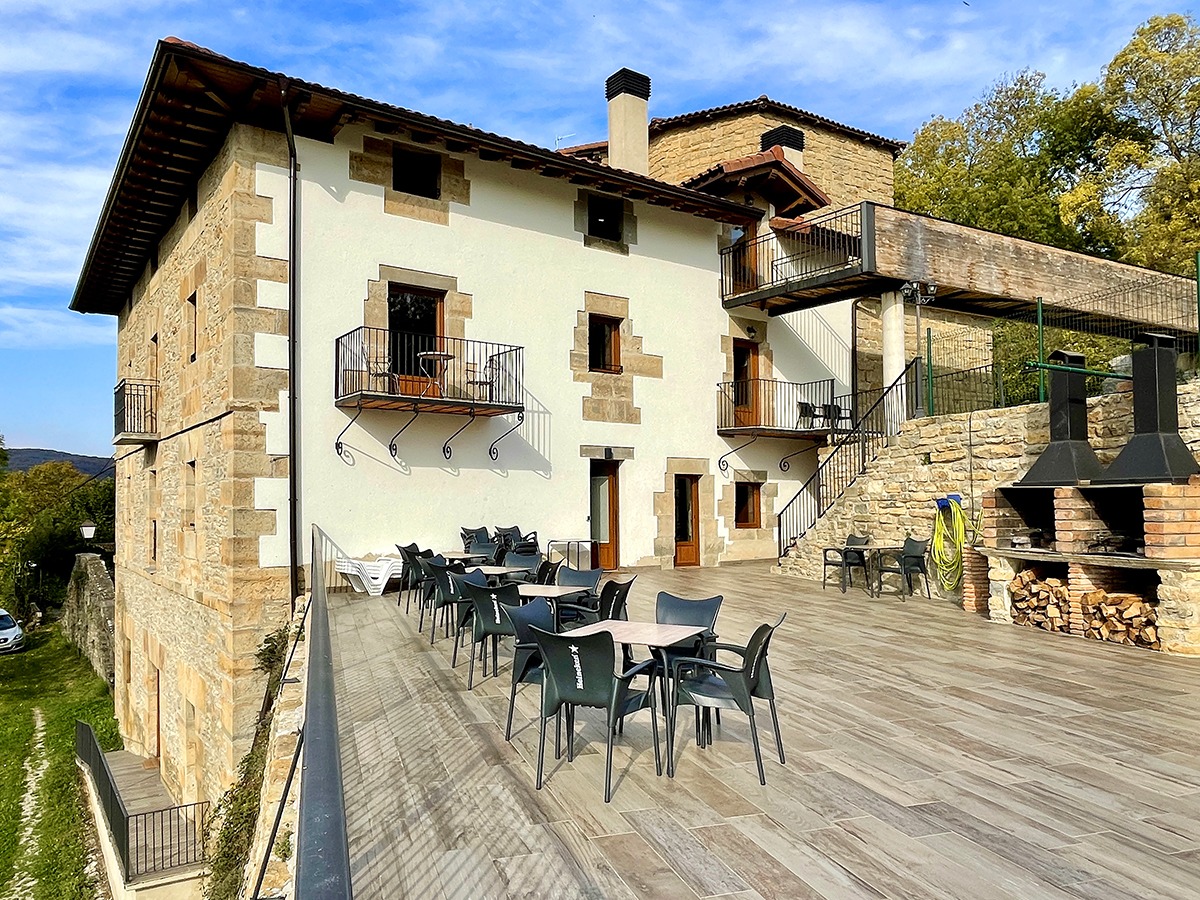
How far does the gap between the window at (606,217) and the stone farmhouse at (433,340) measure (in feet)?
0.14

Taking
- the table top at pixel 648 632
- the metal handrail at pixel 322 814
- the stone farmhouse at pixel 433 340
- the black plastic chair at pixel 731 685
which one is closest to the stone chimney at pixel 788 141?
the stone farmhouse at pixel 433 340

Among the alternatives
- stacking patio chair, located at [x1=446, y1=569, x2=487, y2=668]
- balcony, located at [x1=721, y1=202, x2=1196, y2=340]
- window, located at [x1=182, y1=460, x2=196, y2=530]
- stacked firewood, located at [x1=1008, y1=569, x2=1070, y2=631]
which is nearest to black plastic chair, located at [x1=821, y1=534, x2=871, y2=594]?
stacked firewood, located at [x1=1008, y1=569, x2=1070, y2=631]

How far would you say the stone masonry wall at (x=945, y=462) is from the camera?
8.47 metres

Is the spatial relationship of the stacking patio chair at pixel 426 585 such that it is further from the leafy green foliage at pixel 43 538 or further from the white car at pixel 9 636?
Answer: the leafy green foliage at pixel 43 538

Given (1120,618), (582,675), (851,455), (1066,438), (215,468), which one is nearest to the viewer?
(582,675)

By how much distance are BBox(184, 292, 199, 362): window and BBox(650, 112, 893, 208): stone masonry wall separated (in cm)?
1224

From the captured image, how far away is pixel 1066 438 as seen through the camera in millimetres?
8094

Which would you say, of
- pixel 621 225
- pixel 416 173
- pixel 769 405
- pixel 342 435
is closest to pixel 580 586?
pixel 342 435

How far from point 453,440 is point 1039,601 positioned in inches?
298

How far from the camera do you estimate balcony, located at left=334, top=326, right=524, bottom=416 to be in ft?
34.7

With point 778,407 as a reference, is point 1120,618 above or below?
below

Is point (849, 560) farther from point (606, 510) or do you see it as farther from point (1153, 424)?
point (606, 510)

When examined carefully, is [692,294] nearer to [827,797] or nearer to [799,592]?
[799,592]

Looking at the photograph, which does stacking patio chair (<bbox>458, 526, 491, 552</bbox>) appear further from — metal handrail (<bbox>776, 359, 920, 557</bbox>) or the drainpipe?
metal handrail (<bbox>776, 359, 920, 557</bbox>)
